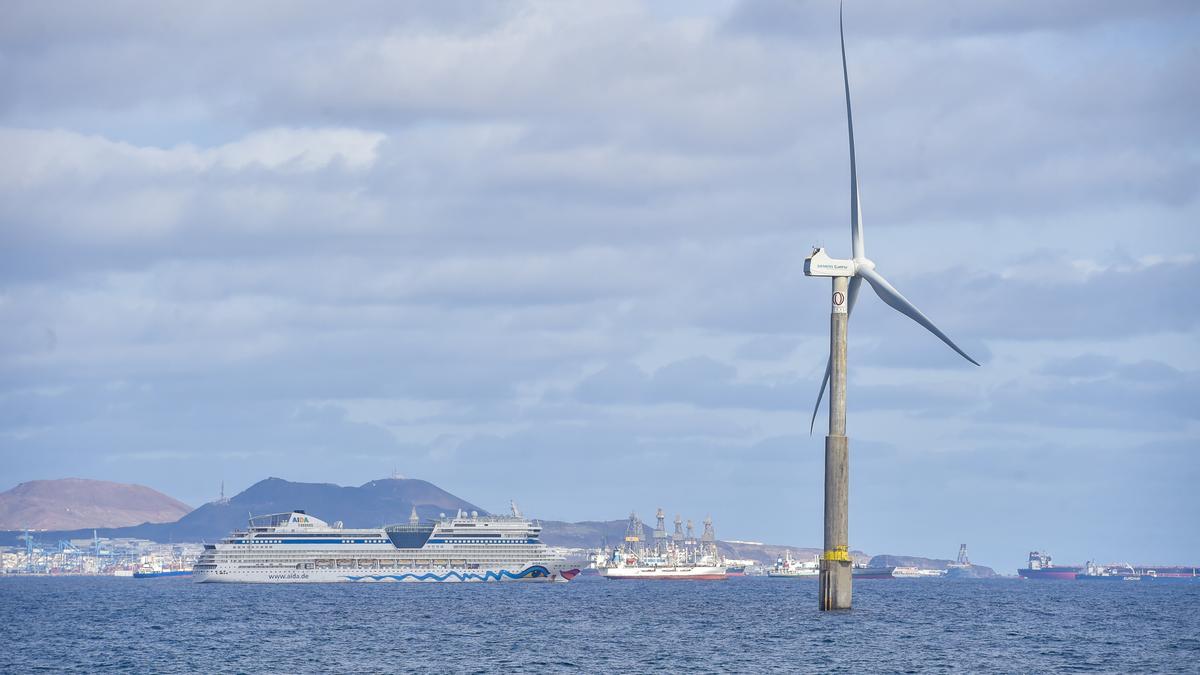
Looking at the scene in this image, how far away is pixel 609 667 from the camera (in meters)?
92.2

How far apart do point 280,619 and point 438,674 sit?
62.7 m

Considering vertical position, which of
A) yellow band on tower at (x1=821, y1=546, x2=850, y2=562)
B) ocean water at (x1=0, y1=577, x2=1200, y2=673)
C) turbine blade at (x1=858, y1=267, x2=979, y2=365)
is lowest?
ocean water at (x1=0, y1=577, x2=1200, y2=673)

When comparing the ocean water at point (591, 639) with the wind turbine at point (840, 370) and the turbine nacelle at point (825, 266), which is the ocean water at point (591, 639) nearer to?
the wind turbine at point (840, 370)

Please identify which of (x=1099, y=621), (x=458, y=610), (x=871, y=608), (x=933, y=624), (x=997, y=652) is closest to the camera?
(x=997, y=652)

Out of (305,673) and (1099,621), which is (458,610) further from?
(305,673)

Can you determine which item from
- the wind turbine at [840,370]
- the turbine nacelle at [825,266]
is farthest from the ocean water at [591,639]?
the turbine nacelle at [825,266]

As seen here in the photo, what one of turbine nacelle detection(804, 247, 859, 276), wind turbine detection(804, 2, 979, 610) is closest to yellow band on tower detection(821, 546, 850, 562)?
wind turbine detection(804, 2, 979, 610)

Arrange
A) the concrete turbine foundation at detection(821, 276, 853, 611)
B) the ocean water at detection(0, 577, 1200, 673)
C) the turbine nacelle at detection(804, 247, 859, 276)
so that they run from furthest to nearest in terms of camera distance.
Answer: the turbine nacelle at detection(804, 247, 859, 276), the concrete turbine foundation at detection(821, 276, 853, 611), the ocean water at detection(0, 577, 1200, 673)

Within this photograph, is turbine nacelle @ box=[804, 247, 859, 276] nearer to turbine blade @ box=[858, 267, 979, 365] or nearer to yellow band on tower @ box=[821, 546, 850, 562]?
turbine blade @ box=[858, 267, 979, 365]

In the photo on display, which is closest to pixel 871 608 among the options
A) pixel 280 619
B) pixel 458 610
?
pixel 458 610

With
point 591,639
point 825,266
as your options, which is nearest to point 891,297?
point 825,266

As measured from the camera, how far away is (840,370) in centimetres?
11219

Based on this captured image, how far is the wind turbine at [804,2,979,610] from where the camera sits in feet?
361

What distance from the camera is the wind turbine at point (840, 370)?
361 ft
